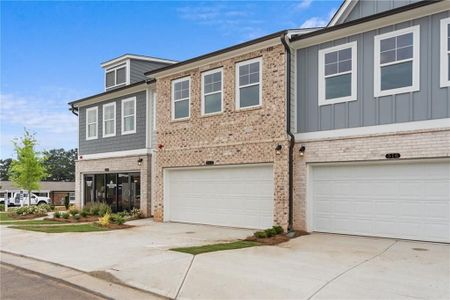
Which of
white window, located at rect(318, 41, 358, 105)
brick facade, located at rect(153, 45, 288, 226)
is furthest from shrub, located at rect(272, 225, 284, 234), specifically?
white window, located at rect(318, 41, 358, 105)

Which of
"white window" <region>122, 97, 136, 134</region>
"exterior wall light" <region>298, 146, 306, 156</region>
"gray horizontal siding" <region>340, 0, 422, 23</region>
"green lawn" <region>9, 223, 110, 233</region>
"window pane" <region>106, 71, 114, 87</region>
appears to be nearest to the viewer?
"exterior wall light" <region>298, 146, 306, 156</region>

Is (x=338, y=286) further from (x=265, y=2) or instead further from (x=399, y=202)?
(x=265, y=2)

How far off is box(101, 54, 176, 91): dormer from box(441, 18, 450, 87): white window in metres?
15.6

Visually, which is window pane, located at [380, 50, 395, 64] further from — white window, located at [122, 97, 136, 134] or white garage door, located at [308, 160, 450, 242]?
white window, located at [122, 97, 136, 134]

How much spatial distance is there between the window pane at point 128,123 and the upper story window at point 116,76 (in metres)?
2.96

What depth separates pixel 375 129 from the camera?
A: 11.9m

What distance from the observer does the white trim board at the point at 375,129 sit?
10.9 m

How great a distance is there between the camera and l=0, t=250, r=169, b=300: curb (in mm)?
7031

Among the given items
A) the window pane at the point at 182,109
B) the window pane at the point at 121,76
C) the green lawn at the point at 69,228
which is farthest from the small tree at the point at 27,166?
the window pane at the point at 182,109

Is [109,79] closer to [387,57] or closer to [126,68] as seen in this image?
[126,68]

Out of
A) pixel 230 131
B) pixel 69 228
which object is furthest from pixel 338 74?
pixel 69 228

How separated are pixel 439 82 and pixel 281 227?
227 inches

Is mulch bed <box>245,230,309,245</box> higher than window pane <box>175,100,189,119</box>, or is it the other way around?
window pane <box>175,100,189,119</box>

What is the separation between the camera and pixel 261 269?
8.28 m
